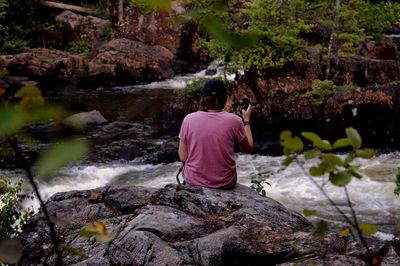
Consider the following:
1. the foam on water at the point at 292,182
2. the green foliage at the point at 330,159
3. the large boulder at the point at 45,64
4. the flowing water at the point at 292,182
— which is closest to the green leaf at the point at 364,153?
the green foliage at the point at 330,159

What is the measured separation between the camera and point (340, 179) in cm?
110

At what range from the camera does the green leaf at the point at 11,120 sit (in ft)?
2.25

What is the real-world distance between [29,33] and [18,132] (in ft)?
69.3

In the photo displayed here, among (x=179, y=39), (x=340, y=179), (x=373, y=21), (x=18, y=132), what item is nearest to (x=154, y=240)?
(x=340, y=179)

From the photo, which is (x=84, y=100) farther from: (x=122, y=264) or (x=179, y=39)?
(x=122, y=264)

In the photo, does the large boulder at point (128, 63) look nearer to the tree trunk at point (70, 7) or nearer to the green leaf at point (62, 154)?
the tree trunk at point (70, 7)

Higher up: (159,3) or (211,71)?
(159,3)

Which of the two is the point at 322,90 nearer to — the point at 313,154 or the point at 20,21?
the point at 313,154

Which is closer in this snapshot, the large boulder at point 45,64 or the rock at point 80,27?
the large boulder at point 45,64

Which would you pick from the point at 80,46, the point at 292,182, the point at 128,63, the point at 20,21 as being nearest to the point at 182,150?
the point at 292,182

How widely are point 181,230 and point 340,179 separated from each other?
87.4 inches

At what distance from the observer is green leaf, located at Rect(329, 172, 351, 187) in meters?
1.09

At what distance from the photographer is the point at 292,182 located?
864cm

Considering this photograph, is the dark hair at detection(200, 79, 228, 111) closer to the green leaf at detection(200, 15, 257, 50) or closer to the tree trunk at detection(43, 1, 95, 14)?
the green leaf at detection(200, 15, 257, 50)
